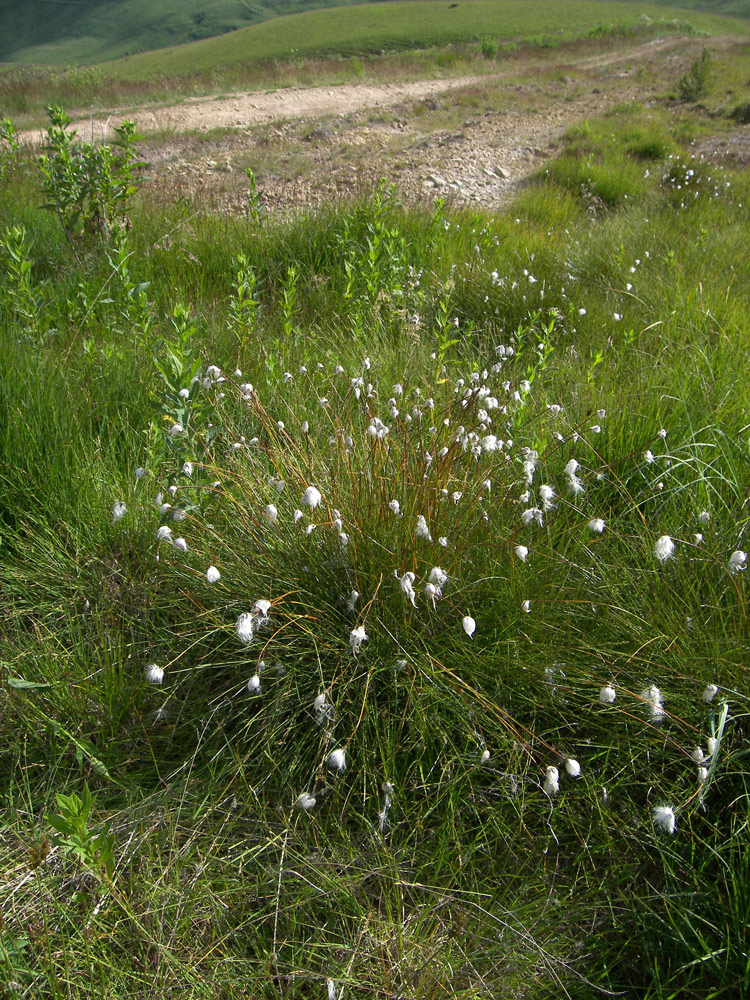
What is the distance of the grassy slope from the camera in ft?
157

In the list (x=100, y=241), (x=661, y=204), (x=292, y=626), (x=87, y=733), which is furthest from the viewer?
(x=661, y=204)

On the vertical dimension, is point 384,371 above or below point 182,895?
above

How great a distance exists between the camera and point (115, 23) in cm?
10862

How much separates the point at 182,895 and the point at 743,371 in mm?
3230

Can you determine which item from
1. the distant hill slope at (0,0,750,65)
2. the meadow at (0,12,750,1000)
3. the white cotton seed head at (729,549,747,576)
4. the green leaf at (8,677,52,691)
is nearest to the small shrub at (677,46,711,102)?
the meadow at (0,12,750,1000)

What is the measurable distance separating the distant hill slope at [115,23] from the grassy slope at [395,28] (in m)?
38.9

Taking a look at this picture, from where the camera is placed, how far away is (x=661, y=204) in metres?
6.90

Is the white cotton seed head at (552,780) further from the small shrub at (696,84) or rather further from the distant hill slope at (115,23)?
the distant hill slope at (115,23)

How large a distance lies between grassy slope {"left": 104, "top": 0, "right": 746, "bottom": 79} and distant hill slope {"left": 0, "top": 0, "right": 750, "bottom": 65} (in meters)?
38.9

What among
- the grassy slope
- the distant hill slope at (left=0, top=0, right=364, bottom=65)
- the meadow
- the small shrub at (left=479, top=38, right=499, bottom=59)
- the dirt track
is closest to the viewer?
the meadow

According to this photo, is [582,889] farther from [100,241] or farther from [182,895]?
[100,241]

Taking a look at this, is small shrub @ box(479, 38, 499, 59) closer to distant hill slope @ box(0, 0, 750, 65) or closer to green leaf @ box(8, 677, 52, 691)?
green leaf @ box(8, 677, 52, 691)

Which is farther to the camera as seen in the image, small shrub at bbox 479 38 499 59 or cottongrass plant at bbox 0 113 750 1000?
small shrub at bbox 479 38 499 59

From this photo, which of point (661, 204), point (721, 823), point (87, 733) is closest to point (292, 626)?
point (87, 733)
